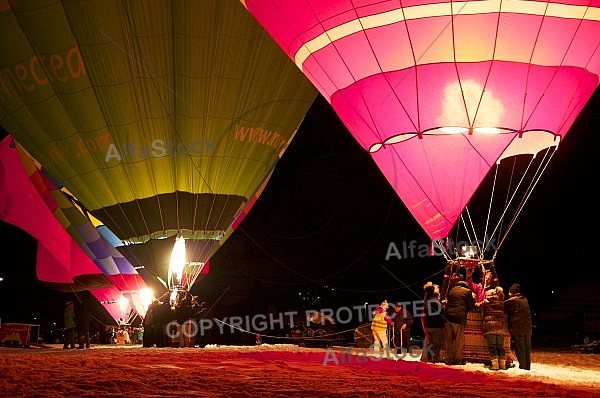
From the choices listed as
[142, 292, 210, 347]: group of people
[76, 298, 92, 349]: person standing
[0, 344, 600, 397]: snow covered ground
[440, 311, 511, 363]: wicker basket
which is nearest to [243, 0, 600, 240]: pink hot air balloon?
[440, 311, 511, 363]: wicker basket

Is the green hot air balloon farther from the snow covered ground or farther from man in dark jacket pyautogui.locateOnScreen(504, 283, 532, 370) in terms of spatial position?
man in dark jacket pyautogui.locateOnScreen(504, 283, 532, 370)

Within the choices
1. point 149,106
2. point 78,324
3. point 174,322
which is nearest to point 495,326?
→ point 174,322

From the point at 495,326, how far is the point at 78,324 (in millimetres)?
7314

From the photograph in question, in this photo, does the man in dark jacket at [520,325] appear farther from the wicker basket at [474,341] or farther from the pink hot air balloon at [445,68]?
the pink hot air balloon at [445,68]

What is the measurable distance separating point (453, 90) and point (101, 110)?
4878 mm

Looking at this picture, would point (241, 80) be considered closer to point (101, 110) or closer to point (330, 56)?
point (101, 110)

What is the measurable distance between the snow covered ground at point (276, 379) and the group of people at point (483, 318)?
215 mm

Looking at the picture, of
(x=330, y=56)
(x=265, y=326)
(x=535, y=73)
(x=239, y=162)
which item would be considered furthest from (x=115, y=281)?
(x=535, y=73)

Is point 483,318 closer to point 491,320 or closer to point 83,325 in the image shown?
point 491,320

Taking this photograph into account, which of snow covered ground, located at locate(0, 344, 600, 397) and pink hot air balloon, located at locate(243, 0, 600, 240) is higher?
pink hot air balloon, located at locate(243, 0, 600, 240)

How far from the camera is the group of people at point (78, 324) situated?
469 inches

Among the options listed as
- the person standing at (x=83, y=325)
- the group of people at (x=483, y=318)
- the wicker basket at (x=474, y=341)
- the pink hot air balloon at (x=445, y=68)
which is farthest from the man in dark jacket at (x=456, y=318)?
the person standing at (x=83, y=325)

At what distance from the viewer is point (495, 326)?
724cm

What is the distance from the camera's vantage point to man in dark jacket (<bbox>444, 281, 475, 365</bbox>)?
7.42 meters
